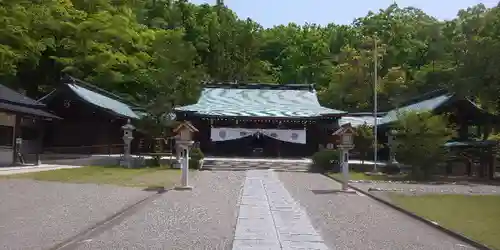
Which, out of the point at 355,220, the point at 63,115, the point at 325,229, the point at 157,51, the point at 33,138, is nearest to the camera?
the point at 325,229

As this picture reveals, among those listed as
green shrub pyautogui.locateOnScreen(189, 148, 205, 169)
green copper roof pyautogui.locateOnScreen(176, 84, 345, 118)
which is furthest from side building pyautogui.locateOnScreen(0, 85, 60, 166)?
green copper roof pyautogui.locateOnScreen(176, 84, 345, 118)

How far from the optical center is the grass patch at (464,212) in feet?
32.2

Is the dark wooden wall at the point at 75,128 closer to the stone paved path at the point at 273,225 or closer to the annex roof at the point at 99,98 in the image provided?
the annex roof at the point at 99,98

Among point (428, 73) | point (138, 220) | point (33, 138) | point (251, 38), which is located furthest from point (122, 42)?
point (138, 220)

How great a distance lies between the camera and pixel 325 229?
1014 centimetres

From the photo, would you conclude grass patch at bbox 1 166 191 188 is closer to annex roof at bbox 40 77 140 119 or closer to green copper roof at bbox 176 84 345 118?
annex roof at bbox 40 77 140 119

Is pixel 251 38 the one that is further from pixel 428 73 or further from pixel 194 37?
pixel 428 73

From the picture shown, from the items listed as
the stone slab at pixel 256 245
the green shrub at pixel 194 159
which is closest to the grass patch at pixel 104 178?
the green shrub at pixel 194 159

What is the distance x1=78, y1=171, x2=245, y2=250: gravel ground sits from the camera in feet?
27.1

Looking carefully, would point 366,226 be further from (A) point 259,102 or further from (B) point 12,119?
(A) point 259,102

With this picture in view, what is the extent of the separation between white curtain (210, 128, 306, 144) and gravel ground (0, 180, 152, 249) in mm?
18047

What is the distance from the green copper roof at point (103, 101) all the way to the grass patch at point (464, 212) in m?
22.3

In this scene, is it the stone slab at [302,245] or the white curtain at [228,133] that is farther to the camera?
the white curtain at [228,133]

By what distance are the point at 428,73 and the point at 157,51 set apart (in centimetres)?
2334
